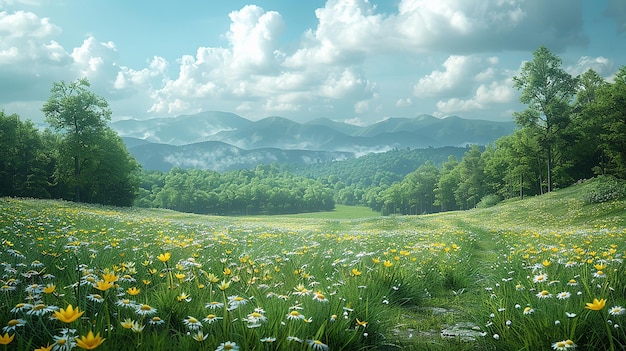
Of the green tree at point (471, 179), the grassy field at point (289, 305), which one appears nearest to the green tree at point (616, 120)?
the grassy field at point (289, 305)

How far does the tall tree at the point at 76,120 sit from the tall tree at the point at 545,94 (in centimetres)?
4824

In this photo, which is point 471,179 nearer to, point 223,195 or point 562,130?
point 562,130

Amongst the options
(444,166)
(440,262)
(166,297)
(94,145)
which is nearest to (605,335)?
(166,297)

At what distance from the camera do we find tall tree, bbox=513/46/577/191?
148 ft

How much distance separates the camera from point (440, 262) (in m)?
8.09

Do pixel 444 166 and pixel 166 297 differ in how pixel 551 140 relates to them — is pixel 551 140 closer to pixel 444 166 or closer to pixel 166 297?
pixel 166 297

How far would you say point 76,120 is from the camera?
156 ft

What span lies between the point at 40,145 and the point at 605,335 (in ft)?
229

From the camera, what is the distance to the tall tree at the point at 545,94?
45156 mm

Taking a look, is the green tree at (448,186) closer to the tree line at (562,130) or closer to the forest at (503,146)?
the forest at (503,146)

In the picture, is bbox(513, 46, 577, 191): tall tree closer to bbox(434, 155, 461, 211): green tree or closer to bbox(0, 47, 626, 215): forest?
bbox(0, 47, 626, 215): forest

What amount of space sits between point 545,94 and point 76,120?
53179mm

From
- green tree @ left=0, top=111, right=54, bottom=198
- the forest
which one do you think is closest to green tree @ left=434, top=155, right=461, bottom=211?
the forest

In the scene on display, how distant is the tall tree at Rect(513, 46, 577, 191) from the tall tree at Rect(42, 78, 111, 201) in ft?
158
